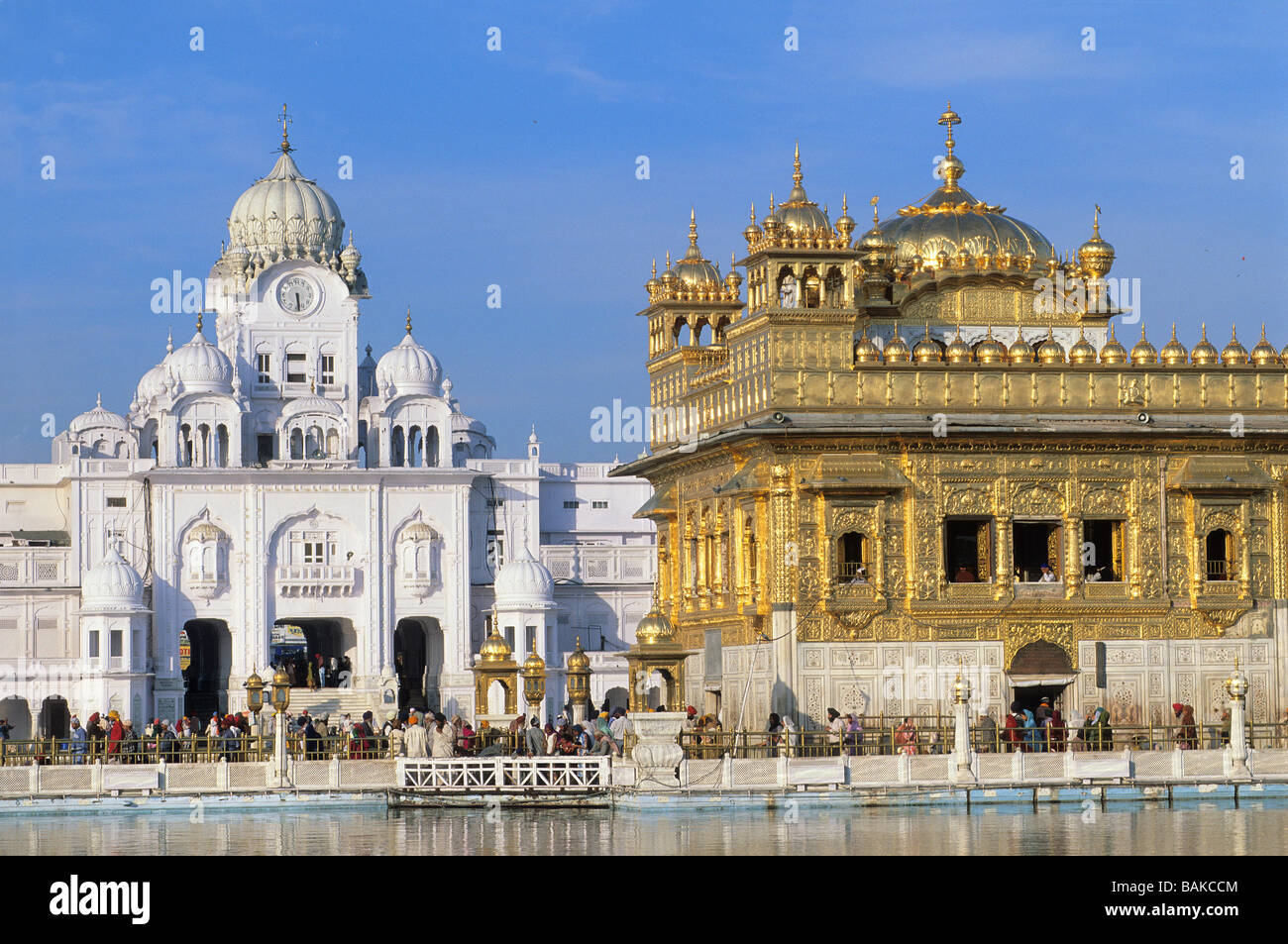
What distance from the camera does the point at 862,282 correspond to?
37625mm

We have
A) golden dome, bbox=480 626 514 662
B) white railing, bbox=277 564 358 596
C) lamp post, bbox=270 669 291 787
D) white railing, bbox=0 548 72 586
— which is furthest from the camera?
white railing, bbox=277 564 358 596

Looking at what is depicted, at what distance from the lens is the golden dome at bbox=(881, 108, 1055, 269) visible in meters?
38.5

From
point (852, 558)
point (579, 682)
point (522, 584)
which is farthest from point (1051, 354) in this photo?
point (522, 584)

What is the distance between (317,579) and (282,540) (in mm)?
1563

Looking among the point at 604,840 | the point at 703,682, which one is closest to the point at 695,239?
the point at 703,682

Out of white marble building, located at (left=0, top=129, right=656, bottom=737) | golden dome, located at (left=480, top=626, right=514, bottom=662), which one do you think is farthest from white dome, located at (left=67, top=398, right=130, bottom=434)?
golden dome, located at (left=480, top=626, right=514, bottom=662)

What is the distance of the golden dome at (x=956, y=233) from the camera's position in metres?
38.5

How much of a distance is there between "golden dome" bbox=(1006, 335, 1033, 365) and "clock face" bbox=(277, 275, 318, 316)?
139 feet

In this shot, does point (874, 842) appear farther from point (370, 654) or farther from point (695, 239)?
point (370, 654)

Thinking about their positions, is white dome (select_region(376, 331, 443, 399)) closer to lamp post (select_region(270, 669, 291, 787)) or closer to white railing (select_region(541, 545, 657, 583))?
white railing (select_region(541, 545, 657, 583))

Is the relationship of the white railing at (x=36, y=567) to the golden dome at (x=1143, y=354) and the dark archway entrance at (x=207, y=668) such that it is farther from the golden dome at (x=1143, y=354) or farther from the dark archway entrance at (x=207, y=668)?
the golden dome at (x=1143, y=354)

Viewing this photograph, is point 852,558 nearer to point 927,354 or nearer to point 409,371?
point 927,354
